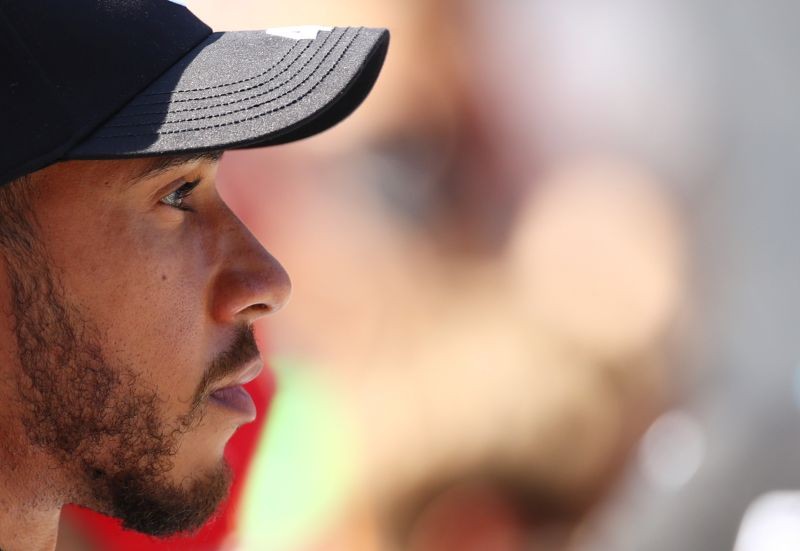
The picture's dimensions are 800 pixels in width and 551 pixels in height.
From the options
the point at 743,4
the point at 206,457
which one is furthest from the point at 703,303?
the point at 206,457

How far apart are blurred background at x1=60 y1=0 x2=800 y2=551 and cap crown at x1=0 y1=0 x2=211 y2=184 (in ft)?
5.58

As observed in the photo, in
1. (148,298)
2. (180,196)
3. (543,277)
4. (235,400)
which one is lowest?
(543,277)

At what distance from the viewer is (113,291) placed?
1.21m

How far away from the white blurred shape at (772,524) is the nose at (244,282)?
1.71m

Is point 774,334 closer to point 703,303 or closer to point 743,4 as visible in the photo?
point 703,303

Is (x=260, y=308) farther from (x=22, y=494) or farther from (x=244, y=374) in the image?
(x=22, y=494)

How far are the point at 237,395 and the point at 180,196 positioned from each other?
30 centimetres

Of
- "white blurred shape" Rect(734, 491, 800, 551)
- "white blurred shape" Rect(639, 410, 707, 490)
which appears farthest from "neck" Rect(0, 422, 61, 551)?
"white blurred shape" Rect(639, 410, 707, 490)

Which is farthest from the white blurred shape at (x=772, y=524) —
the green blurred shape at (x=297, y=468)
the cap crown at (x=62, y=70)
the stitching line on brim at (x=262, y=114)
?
the cap crown at (x=62, y=70)

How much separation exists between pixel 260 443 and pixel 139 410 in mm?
1554

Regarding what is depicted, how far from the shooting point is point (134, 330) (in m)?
1.23

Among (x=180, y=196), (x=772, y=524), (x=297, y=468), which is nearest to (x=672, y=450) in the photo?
(x=772, y=524)

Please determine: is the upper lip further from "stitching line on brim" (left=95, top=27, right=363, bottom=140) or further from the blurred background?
the blurred background

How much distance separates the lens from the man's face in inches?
45.7
